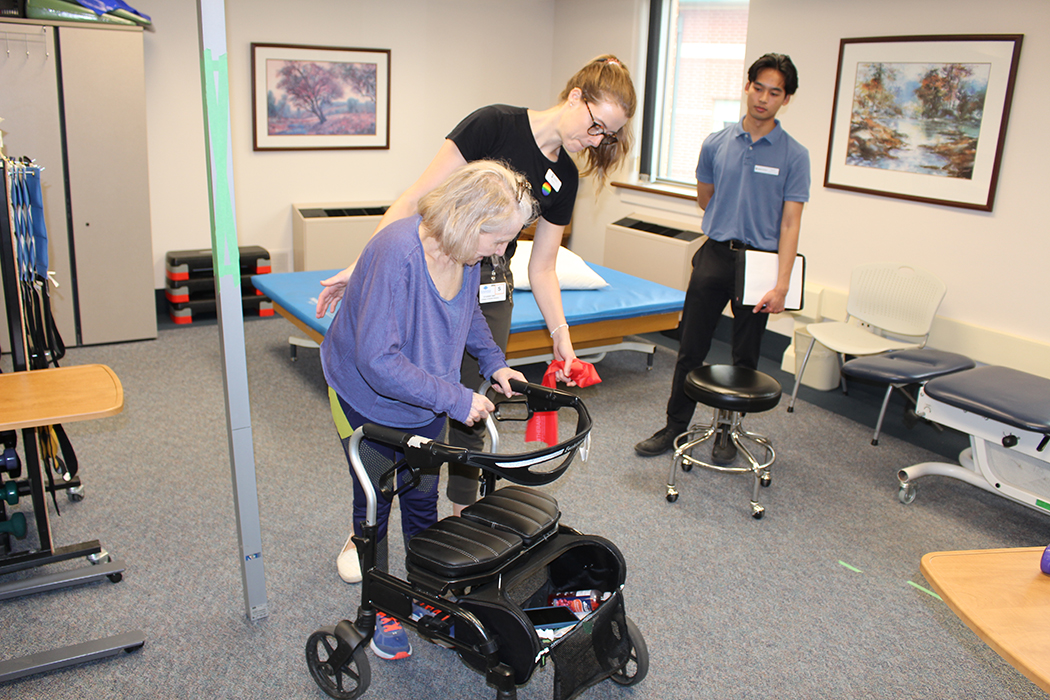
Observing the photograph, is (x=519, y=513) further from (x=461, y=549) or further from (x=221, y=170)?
(x=221, y=170)

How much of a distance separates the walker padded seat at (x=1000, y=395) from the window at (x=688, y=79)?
2.74 meters

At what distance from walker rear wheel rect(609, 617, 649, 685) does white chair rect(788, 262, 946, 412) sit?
2.30 m

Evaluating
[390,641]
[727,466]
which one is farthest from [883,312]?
[390,641]

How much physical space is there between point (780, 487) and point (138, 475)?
2566 mm

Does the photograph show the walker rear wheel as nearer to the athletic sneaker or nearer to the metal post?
the athletic sneaker

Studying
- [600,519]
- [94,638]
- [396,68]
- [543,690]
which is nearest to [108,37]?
[396,68]

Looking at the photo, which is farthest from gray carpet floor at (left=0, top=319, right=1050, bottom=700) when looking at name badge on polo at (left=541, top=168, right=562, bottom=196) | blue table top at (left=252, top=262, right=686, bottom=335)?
name badge on polo at (left=541, top=168, right=562, bottom=196)

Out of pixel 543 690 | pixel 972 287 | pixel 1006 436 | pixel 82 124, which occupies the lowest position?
pixel 543 690

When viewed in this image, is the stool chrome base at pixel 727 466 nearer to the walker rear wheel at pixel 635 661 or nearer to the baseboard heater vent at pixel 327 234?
the walker rear wheel at pixel 635 661

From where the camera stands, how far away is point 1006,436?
9.29 feet

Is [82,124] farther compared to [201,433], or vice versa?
[82,124]

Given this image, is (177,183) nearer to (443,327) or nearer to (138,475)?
(138,475)

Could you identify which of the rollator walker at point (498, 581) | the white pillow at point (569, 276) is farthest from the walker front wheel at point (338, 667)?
the white pillow at point (569, 276)

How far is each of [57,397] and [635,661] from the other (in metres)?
1.62
